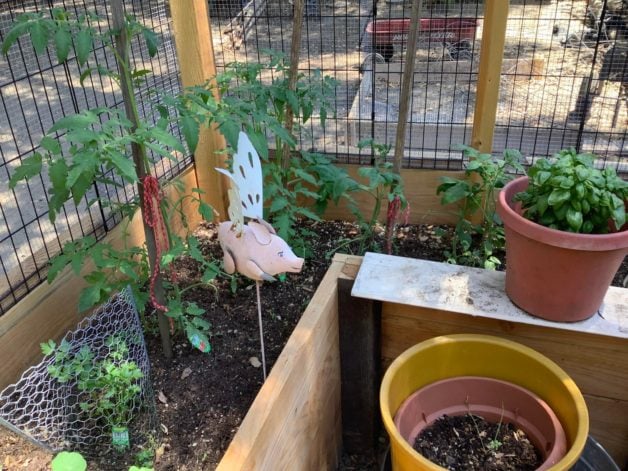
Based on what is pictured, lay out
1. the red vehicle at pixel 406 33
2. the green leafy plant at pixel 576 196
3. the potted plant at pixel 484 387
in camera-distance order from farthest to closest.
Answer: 1. the red vehicle at pixel 406 33
2. the potted plant at pixel 484 387
3. the green leafy plant at pixel 576 196

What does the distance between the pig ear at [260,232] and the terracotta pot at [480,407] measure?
2.06 ft

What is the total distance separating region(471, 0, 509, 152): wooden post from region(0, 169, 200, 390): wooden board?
1523 mm

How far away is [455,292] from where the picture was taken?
1813mm

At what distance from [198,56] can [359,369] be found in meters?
1.52

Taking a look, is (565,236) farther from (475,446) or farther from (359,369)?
(359,369)

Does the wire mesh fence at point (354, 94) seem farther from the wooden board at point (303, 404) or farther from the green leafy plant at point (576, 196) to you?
the green leafy plant at point (576, 196)

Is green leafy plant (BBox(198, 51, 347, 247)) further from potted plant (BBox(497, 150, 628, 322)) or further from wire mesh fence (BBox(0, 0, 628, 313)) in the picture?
potted plant (BBox(497, 150, 628, 322))

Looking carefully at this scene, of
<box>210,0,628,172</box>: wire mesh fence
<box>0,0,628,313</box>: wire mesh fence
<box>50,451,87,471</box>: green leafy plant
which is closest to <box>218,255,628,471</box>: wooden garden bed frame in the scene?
<box>50,451,87,471</box>: green leafy plant

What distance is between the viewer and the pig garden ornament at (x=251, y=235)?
1.41 m

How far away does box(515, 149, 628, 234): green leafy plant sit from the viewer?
1.49 meters

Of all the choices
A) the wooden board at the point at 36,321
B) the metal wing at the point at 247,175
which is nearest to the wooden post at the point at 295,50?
the wooden board at the point at 36,321

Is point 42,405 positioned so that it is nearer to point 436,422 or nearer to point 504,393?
point 436,422

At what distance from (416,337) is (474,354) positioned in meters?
0.23

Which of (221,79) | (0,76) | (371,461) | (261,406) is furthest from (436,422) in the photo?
(0,76)
